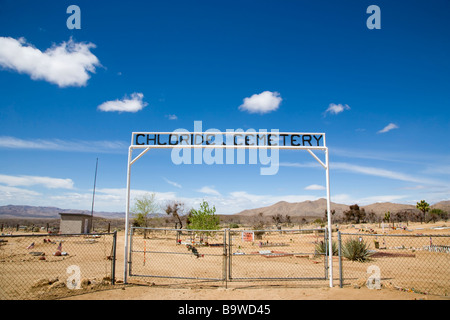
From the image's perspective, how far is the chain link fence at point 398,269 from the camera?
33.3 ft

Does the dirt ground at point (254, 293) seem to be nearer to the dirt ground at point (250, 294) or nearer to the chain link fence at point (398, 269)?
the dirt ground at point (250, 294)

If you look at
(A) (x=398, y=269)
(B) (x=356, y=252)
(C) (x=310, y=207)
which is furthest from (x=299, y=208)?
(A) (x=398, y=269)

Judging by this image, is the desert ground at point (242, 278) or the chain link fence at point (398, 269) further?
the chain link fence at point (398, 269)

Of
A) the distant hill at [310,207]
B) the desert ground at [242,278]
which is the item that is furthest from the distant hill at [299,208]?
the desert ground at [242,278]

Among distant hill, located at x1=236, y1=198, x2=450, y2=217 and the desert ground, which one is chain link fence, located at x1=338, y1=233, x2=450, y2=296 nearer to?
the desert ground

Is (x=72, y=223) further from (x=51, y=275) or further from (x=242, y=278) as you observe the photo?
(x=242, y=278)

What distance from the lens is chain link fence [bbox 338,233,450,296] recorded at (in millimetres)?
10161

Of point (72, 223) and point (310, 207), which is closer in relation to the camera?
point (72, 223)

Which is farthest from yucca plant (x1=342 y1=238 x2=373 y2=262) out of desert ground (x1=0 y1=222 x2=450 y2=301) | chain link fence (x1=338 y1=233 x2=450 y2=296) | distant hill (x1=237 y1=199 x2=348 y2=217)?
distant hill (x1=237 y1=199 x2=348 y2=217)

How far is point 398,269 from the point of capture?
48.3 ft
